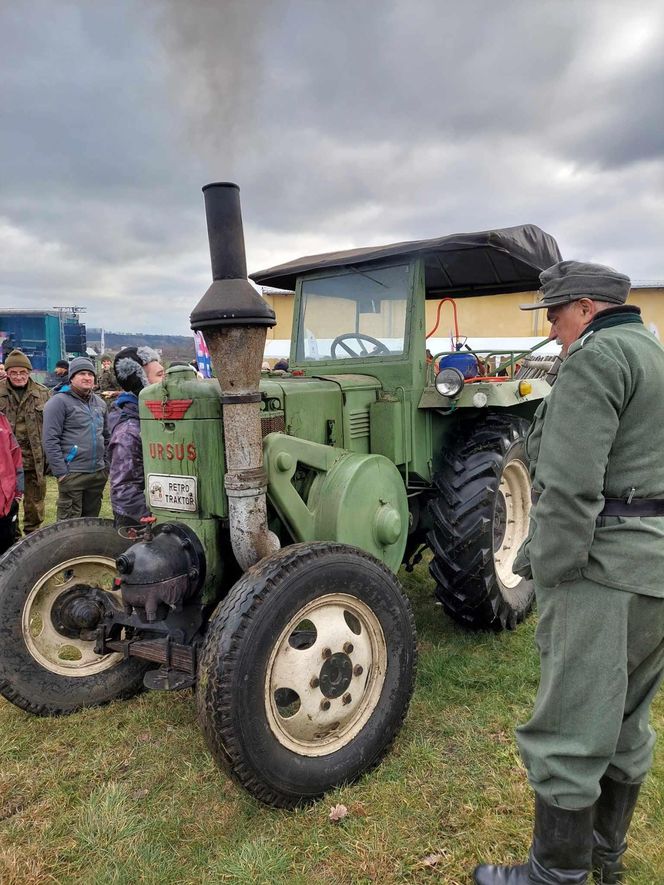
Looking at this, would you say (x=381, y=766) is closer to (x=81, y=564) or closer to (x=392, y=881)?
(x=392, y=881)

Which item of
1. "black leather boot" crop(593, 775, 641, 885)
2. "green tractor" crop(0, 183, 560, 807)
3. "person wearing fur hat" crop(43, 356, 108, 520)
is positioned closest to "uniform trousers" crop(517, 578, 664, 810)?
"black leather boot" crop(593, 775, 641, 885)

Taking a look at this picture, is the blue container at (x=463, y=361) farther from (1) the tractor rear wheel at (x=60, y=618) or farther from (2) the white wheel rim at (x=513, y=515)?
(1) the tractor rear wheel at (x=60, y=618)

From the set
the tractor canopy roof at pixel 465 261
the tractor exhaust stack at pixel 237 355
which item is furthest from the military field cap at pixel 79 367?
the tractor exhaust stack at pixel 237 355

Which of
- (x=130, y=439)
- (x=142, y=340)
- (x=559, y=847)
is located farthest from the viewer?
(x=142, y=340)

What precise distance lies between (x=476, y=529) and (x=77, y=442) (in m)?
3.75

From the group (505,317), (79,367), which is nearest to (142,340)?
(505,317)

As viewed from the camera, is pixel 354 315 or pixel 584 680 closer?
pixel 584 680

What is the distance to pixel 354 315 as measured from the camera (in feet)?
13.7

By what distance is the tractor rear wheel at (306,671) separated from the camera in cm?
230

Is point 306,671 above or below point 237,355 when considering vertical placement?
below

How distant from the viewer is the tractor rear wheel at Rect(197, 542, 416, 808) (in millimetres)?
2305

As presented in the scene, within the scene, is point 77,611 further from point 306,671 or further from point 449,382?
point 449,382

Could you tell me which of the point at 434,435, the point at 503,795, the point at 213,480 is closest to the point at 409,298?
the point at 434,435

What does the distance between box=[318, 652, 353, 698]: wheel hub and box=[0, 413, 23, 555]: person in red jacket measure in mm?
3434
